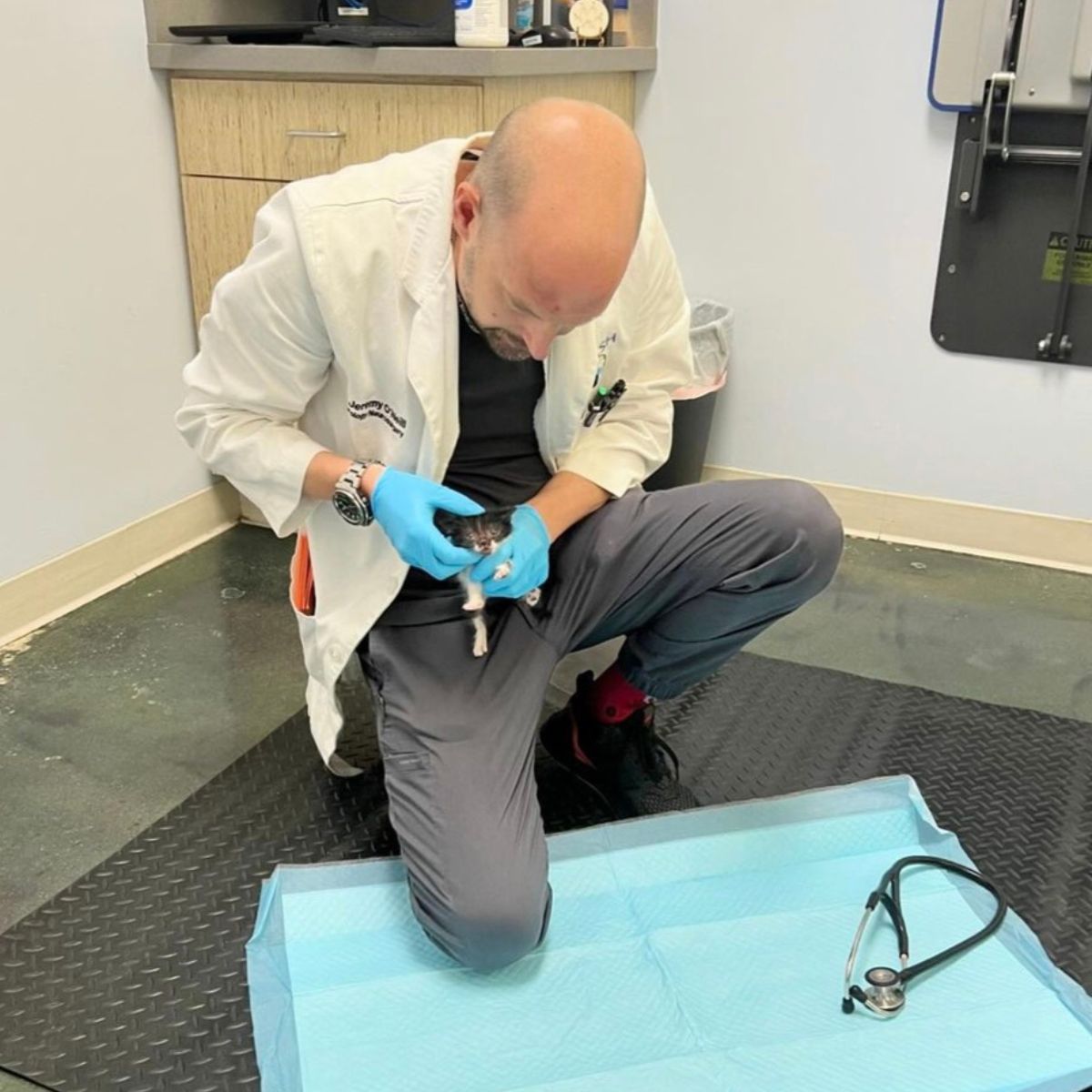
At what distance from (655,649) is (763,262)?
1.02 meters

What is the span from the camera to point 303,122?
193 centimetres

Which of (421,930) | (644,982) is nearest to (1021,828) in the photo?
(644,982)

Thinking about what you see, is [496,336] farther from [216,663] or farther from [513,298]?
[216,663]

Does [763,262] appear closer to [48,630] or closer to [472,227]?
[472,227]

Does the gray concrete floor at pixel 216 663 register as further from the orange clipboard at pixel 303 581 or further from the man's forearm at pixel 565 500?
the man's forearm at pixel 565 500

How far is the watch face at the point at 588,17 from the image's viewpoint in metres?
2.04

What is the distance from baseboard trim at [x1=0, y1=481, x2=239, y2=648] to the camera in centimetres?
188

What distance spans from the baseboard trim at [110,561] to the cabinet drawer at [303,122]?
593 mm

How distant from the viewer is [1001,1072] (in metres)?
1.09

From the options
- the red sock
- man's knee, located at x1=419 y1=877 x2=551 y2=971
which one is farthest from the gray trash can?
man's knee, located at x1=419 y1=877 x2=551 y2=971

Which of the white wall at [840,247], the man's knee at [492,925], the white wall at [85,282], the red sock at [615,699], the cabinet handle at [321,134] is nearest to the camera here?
the man's knee at [492,925]

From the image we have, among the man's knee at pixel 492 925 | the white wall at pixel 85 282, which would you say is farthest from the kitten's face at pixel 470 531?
the white wall at pixel 85 282

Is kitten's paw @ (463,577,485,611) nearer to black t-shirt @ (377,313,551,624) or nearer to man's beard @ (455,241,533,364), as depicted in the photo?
black t-shirt @ (377,313,551,624)

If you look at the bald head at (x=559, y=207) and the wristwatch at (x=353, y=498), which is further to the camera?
the wristwatch at (x=353, y=498)
